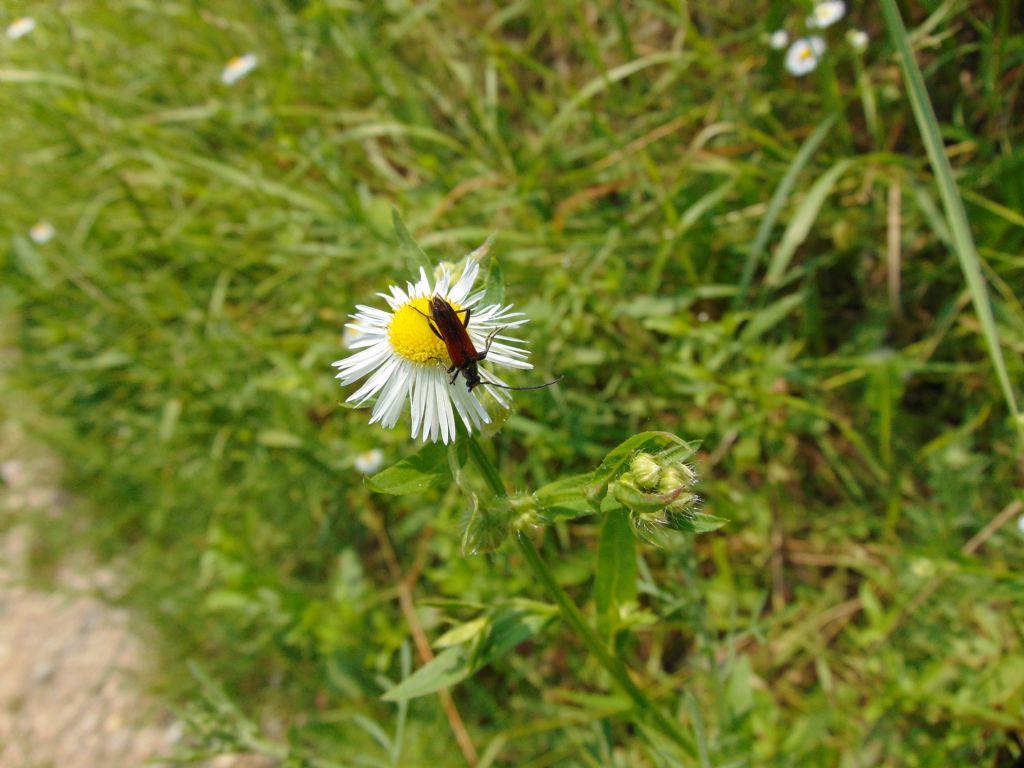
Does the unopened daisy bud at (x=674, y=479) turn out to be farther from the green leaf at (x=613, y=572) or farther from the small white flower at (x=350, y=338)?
the small white flower at (x=350, y=338)

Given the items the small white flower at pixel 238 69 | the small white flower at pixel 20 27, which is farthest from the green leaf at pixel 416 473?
the small white flower at pixel 20 27

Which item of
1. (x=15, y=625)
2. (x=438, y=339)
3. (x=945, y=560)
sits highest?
(x=438, y=339)

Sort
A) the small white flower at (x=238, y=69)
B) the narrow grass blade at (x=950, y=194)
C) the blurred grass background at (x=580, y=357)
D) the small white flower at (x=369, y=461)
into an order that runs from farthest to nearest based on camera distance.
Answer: the small white flower at (x=238, y=69)
the small white flower at (x=369, y=461)
the blurred grass background at (x=580, y=357)
the narrow grass blade at (x=950, y=194)

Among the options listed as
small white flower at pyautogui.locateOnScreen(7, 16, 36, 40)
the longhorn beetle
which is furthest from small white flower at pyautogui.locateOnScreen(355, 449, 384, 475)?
small white flower at pyautogui.locateOnScreen(7, 16, 36, 40)

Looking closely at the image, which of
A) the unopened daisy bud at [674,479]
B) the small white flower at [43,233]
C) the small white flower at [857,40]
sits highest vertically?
the small white flower at [43,233]

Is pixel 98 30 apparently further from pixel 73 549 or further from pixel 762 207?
pixel 762 207

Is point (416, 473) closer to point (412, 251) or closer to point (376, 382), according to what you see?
point (376, 382)

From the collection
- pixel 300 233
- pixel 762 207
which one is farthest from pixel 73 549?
pixel 762 207
